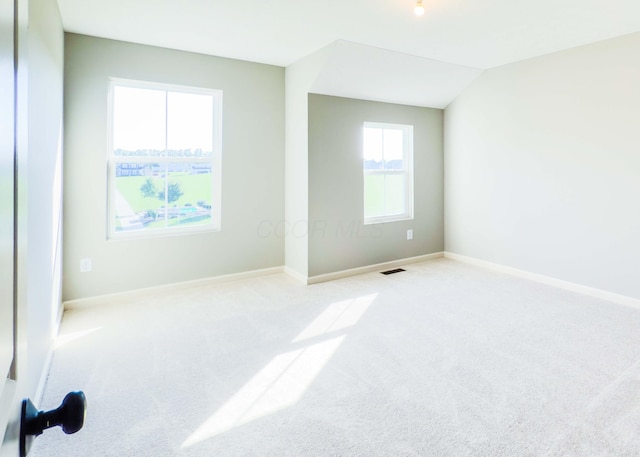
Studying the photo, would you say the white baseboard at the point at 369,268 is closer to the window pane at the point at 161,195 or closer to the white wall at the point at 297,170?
the white wall at the point at 297,170

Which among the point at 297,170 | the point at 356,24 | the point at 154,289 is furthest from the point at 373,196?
the point at 154,289

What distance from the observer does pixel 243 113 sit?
4.12 meters

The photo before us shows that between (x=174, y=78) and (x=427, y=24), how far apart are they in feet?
7.95

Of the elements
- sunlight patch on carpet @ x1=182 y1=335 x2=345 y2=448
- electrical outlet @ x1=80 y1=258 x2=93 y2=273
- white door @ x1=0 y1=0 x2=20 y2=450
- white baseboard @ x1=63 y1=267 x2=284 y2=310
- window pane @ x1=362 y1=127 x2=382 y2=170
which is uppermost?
window pane @ x1=362 y1=127 x2=382 y2=170

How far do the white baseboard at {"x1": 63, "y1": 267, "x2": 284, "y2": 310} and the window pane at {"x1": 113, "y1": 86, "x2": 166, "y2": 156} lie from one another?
1.33 metres

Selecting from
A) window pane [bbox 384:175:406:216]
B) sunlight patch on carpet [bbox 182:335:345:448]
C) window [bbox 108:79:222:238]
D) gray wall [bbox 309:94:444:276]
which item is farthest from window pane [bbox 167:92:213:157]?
sunlight patch on carpet [bbox 182:335:345:448]

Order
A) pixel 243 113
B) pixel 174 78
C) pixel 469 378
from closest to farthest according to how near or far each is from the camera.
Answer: pixel 469 378, pixel 174 78, pixel 243 113

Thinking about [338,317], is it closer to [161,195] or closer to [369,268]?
[369,268]

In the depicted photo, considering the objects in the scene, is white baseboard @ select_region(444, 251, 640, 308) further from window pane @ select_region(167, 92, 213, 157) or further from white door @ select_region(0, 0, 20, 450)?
white door @ select_region(0, 0, 20, 450)

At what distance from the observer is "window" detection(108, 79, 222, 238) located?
3547 millimetres

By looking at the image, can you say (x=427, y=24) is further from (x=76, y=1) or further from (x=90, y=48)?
(x=90, y=48)

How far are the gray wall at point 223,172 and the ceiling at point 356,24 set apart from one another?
0.71 feet

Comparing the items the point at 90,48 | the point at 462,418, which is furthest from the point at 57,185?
the point at 462,418

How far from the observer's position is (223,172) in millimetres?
4047
